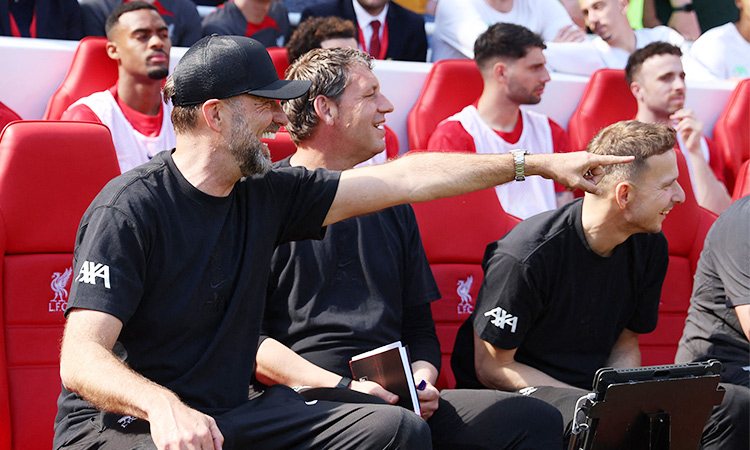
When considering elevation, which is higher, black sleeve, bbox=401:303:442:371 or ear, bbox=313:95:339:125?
ear, bbox=313:95:339:125

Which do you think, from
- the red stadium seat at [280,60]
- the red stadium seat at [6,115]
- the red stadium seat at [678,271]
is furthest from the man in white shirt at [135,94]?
the red stadium seat at [678,271]

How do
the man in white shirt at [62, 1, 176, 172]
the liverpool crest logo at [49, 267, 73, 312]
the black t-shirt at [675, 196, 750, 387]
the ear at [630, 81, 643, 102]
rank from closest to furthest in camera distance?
the liverpool crest logo at [49, 267, 73, 312], the black t-shirt at [675, 196, 750, 387], the man in white shirt at [62, 1, 176, 172], the ear at [630, 81, 643, 102]

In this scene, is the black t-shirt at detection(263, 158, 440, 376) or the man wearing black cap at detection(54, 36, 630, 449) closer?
the man wearing black cap at detection(54, 36, 630, 449)

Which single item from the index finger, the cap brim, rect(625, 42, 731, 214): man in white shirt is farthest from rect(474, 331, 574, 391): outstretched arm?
rect(625, 42, 731, 214): man in white shirt

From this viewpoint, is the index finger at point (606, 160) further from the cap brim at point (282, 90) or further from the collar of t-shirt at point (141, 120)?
the collar of t-shirt at point (141, 120)

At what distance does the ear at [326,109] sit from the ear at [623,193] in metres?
0.88

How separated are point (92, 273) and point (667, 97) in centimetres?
325

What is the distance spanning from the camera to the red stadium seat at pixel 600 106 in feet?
13.2

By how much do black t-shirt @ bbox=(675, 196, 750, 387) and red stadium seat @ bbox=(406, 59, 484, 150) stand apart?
4.43ft

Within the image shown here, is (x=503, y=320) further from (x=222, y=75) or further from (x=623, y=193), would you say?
(x=222, y=75)

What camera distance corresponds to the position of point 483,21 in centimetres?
473

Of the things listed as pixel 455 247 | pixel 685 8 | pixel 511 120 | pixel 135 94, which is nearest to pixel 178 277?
pixel 455 247

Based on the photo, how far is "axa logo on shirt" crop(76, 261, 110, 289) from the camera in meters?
1.66

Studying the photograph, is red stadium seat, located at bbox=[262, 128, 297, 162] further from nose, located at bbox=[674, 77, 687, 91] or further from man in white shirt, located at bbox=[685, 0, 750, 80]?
man in white shirt, located at bbox=[685, 0, 750, 80]
